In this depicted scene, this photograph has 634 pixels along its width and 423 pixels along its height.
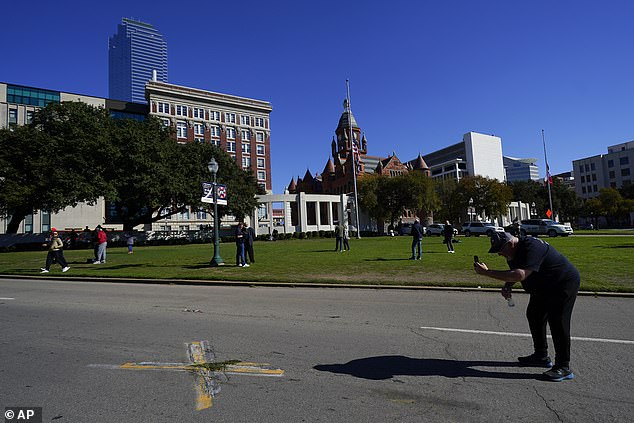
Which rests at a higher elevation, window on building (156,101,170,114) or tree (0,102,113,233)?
window on building (156,101,170,114)

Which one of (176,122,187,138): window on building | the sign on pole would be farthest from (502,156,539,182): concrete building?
the sign on pole

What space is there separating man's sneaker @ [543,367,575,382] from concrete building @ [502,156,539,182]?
176077mm

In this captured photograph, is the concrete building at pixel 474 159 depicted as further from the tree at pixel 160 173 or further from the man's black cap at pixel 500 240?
the man's black cap at pixel 500 240

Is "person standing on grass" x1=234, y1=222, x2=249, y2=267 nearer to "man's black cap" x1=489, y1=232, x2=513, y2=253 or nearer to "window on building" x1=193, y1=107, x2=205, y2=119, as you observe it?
"man's black cap" x1=489, y1=232, x2=513, y2=253

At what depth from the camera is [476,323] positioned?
21.5ft

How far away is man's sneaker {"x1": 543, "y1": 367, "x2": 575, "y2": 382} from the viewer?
13.0ft

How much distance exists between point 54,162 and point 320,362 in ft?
133

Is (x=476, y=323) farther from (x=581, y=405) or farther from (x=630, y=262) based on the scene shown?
(x=630, y=262)

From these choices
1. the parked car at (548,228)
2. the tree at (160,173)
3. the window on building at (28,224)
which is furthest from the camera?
the window on building at (28,224)

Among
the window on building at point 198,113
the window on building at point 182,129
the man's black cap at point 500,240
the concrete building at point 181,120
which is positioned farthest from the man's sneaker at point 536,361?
the window on building at point 198,113

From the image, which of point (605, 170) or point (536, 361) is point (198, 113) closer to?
point (536, 361)

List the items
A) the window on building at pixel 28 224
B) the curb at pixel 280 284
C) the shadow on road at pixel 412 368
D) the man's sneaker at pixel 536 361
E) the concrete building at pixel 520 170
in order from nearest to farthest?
the shadow on road at pixel 412 368, the man's sneaker at pixel 536 361, the curb at pixel 280 284, the window on building at pixel 28 224, the concrete building at pixel 520 170

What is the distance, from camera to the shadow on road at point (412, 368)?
13.8 feet

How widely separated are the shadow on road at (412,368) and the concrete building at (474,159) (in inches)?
4914
